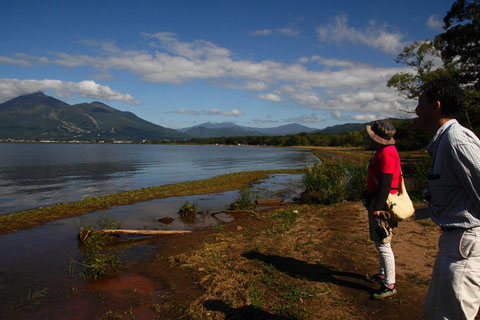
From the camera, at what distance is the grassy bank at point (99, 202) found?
12648 mm

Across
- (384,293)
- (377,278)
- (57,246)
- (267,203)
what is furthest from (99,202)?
(384,293)

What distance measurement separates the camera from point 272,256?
7113 mm

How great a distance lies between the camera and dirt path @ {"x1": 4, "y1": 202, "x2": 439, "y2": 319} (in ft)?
15.6

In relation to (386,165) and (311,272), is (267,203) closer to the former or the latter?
(311,272)

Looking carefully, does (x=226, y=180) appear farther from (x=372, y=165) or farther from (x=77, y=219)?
(x=372, y=165)

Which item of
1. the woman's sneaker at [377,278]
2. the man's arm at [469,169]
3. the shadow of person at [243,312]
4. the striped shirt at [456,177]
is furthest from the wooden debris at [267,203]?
the man's arm at [469,169]

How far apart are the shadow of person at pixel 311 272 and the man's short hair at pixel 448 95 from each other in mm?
3931

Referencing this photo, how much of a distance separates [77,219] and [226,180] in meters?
15.1

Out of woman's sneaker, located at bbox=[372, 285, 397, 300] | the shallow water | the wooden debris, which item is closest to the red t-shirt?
woman's sneaker, located at bbox=[372, 285, 397, 300]

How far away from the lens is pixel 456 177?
2.14 m

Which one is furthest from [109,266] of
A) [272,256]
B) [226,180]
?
[226,180]

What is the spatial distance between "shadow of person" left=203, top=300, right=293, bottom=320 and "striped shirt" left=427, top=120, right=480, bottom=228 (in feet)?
10.5

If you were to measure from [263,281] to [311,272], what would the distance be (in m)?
1.12

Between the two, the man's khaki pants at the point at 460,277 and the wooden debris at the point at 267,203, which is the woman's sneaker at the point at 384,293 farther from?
the wooden debris at the point at 267,203
